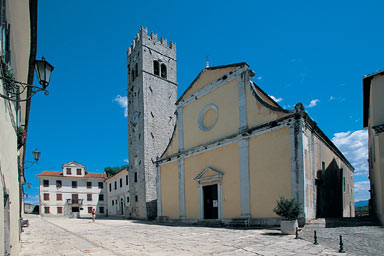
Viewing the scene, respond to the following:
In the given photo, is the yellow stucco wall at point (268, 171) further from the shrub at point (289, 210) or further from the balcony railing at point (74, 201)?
the balcony railing at point (74, 201)

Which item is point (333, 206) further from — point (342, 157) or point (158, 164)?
point (158, 164)

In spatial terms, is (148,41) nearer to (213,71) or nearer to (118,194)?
(213,71)

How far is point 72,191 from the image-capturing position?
44.2 m

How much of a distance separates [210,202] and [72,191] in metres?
34.4

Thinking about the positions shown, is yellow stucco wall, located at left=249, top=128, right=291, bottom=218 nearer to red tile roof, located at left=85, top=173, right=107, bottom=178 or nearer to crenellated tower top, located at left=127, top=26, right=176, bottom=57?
crenellated tower top, located at left=127, top=26, right=176, bottom=57

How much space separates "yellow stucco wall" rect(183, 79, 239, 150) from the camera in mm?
16422

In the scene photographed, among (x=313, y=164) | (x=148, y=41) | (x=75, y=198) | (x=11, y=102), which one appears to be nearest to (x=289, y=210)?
(x=313, y=164)

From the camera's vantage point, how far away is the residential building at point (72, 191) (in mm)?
42125

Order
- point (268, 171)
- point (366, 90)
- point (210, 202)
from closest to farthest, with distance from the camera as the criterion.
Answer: point (268, 171), point (366, 90), point (210, 202)

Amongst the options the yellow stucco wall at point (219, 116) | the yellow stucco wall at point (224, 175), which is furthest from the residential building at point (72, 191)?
the yellow stucco wall at point (219, 116)

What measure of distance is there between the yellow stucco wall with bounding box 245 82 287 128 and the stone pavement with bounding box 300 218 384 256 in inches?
217

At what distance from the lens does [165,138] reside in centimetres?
3039

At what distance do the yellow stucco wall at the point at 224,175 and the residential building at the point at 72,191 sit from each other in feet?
95.4

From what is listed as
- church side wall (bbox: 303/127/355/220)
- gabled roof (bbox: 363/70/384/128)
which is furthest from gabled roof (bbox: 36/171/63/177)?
gabled roof (bbox: 363/70/384/128)
